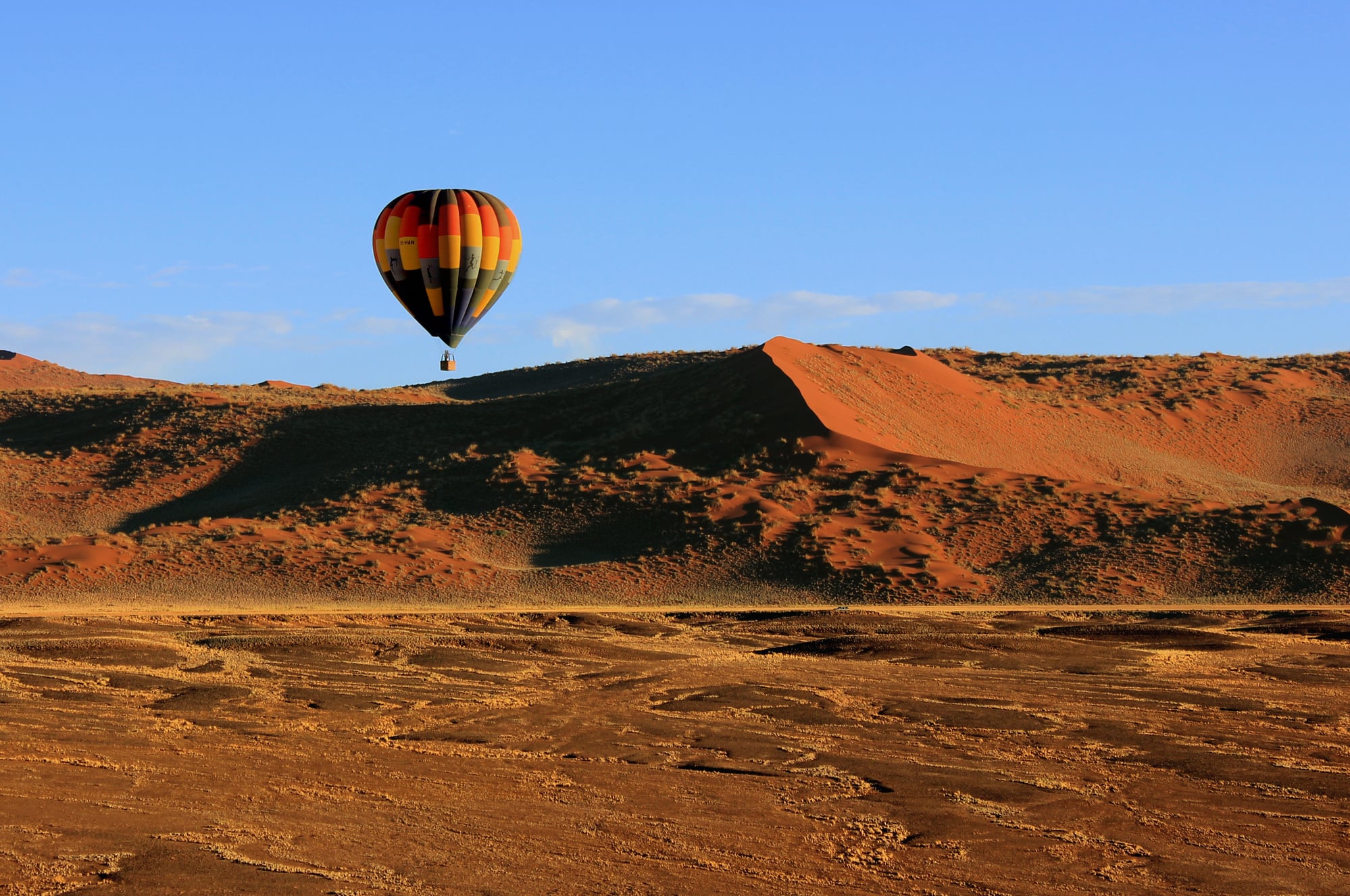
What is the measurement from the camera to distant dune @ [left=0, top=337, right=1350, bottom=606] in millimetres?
43062

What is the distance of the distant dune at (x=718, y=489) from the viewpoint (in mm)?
43062

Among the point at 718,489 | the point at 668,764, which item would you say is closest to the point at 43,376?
the point at 718,489

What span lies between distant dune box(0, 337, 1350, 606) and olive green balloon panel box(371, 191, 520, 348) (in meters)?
8.42

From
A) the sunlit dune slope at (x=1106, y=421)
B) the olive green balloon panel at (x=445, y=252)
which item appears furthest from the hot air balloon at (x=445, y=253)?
the sunlit dune slope at (x=1106, y=421)

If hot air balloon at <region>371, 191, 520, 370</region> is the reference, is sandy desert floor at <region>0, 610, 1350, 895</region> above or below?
below

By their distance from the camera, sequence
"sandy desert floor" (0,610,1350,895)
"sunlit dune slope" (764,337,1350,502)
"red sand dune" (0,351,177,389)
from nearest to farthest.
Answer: "sandy desert floor" (0,610,1350,895), "sunlit dune slope" (764,337,1350,502), "red sand dune" (0,351,177,389)

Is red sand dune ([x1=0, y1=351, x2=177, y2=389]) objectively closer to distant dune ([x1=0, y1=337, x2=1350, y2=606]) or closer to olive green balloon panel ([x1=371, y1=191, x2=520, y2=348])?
distant dune ([x1=0, y1=337, x2=1350, y2=606])

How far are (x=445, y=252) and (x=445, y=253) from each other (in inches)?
0.8

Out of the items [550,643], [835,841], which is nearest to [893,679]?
[550,643]

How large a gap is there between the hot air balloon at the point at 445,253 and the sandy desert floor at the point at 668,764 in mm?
14329

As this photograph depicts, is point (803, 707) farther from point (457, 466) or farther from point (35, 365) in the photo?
point (35, 365)

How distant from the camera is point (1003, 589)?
138 feet

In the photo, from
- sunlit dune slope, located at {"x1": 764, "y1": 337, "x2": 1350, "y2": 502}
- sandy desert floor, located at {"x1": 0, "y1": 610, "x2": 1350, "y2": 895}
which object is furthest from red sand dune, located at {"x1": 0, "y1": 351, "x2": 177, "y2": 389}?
sandy desert floor, located at {"x1": 0, "y1": 610, "x2": 1350, "y2": 895}

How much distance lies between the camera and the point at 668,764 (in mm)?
19000
